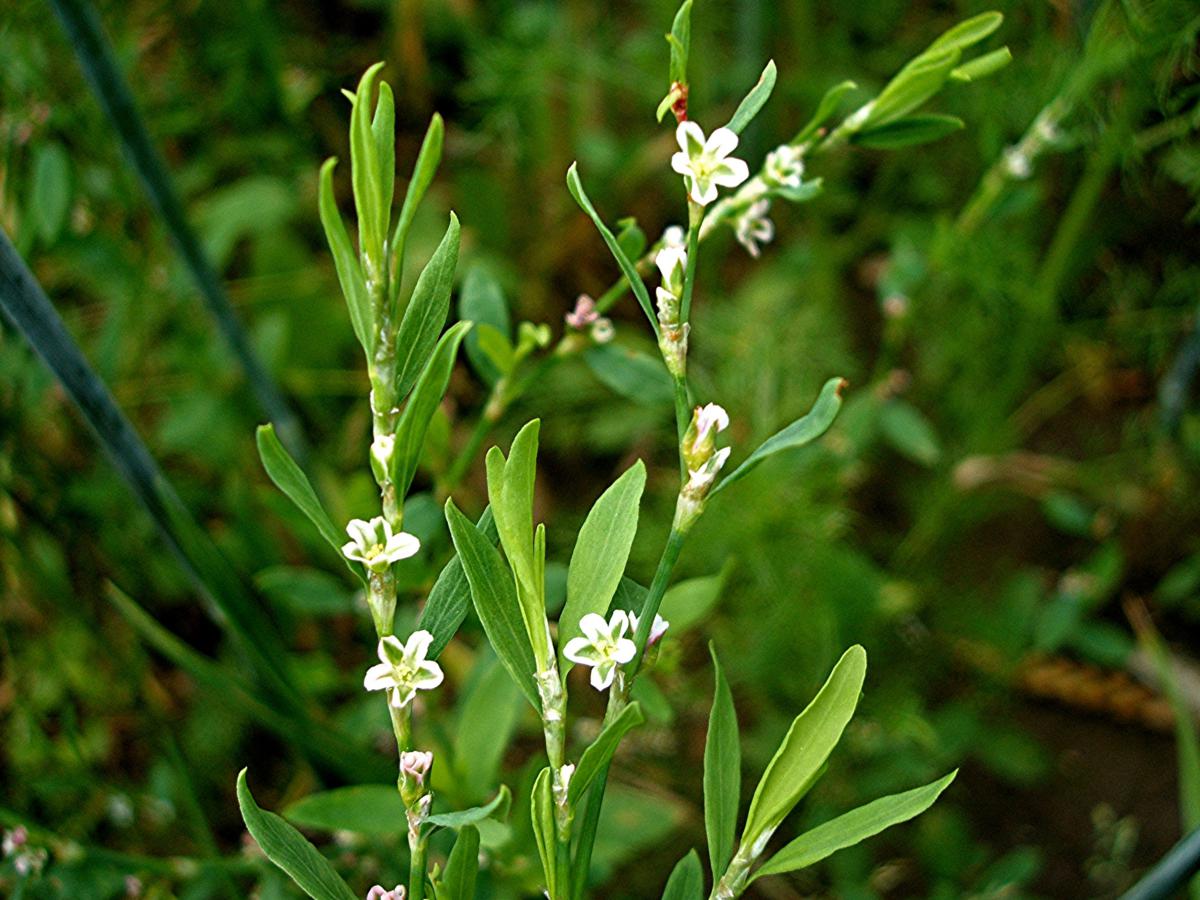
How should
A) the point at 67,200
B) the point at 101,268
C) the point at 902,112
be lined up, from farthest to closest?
the point at 101,268 → the point at 67,200 → the point at 902,112

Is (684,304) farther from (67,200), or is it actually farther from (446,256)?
(67,200)

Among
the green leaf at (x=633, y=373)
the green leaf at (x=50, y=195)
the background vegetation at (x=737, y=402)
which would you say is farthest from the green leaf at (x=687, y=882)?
the green leaf at (x=50, y=195)

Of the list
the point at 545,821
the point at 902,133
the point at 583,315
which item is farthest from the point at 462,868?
the point at 902,133

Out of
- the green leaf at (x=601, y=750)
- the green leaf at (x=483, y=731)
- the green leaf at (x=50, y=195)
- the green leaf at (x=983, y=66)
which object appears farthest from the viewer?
the green leaf at (x=50, y=195)

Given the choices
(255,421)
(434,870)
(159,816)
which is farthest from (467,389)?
(434,870)

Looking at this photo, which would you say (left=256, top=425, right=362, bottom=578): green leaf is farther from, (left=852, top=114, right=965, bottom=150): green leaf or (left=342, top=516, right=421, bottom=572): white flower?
(left=852, top=114, right=965, bottom=150): green leaf

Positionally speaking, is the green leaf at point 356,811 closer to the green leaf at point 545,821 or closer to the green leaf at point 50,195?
the green leaf at point 545,821
